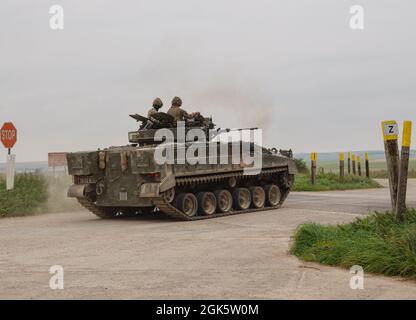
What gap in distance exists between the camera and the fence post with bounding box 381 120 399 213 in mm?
9859

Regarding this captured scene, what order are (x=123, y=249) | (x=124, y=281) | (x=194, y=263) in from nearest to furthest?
(x=124, y=281) < (x=194, y=263) < (x=123, y=249)

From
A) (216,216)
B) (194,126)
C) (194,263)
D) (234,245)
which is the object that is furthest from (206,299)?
(194,126)

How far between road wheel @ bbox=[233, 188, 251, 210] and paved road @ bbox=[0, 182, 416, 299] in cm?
145

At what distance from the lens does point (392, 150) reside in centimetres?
994

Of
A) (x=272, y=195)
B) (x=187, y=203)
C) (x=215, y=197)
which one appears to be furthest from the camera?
(x=272, y=195)

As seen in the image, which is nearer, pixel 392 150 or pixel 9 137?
pixel 392 150

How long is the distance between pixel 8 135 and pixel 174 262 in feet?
41.3

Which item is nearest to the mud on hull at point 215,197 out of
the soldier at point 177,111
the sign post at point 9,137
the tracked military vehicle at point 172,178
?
the tracked military vehicle at point 172,178

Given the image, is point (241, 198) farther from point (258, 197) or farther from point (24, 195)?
point (24, 195)

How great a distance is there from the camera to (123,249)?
10.6m

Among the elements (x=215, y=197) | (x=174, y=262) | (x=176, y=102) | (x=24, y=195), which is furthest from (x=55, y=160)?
(x=174, y=262)

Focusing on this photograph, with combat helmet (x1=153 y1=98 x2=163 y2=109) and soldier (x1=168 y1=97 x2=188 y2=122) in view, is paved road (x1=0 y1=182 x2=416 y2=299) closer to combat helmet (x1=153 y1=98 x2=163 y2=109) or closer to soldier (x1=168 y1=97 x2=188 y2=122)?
soldier (x1=168 y1=97 x2=188 y2=122)

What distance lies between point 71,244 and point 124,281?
3910 millimetres
